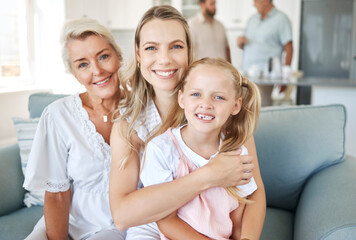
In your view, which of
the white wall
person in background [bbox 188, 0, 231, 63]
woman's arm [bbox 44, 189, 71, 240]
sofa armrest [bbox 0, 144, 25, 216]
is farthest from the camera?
person in background [bbox 188, 0, 231, 63]

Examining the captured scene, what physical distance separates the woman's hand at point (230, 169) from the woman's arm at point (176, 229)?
6.1 inches

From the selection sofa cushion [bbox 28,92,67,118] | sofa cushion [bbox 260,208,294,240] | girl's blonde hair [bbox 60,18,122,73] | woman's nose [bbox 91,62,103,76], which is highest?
girl's blonde hair [bbox 60,18,122,73]

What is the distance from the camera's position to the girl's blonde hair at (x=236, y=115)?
1.15m

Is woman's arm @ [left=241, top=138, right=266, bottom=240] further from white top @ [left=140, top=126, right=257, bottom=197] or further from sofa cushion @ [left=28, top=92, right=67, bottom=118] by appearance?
sofa cushion @ [left=28, top=92, right=67, bottom=118]

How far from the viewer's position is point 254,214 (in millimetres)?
1152

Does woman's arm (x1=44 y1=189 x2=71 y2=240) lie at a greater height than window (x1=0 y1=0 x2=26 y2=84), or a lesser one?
lesser

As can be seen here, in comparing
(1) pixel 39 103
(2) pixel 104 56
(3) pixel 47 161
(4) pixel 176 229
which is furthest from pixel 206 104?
(1) pixel 39 103

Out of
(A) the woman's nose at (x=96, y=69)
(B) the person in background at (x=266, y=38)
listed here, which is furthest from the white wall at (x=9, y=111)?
(B) the person in background at (x=266, y=38)

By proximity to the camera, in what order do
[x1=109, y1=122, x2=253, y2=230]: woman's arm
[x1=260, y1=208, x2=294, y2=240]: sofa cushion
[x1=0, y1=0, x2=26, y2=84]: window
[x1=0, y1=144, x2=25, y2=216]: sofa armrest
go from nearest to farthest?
1. [x1=109, y1=122, x2=253, y2=230]: woman's arm
2. [x1=260, y1=208, x2=294, y2=240]: sofa cushion
3. [x1=0, y1=144, x2=25, y2=216]: sofa armrest
4. [x1=0, y1=0, x2=26, y2=84]: window

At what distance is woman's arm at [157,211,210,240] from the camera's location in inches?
41.5

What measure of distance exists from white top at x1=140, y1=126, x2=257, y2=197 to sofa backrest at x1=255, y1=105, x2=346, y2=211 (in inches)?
20.6

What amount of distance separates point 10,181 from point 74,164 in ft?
1.85

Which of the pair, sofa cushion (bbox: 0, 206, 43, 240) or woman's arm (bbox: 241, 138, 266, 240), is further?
sofa cushion (bbox: 0, 206, 43, 240)

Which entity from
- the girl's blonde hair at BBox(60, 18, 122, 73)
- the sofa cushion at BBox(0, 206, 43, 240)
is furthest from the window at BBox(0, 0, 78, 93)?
the girl's blonde hair at BBox(60, 18, 122, 73)
